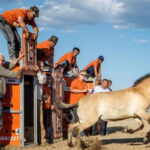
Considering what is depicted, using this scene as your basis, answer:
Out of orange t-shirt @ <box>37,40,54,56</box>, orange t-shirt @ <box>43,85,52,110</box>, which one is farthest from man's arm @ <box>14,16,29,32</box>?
orange t-shirt @ <box>43,85,52,110</box>

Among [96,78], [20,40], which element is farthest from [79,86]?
[20,40]

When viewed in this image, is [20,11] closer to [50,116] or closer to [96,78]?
[50,116]

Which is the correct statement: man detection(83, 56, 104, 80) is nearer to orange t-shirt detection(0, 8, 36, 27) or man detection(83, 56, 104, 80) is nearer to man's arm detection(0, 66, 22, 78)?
orange t-shirt detection(0, 8, 36, 27)

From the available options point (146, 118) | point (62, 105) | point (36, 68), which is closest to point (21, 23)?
point (36, 68)

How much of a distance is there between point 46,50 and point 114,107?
298 centimetres

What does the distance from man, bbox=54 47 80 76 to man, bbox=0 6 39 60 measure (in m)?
2.70

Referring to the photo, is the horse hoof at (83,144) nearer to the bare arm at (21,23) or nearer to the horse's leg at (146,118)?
the horse's leg at (146,118)

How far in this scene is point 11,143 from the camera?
13305mm

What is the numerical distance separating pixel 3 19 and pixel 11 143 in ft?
11.9

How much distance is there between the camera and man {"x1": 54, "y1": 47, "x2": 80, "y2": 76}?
54.3 ft

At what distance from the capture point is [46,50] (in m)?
15.1

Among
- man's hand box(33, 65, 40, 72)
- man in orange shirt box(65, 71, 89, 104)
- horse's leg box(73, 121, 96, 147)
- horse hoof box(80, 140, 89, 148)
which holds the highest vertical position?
man's hand box(33, 65, 40, 72)

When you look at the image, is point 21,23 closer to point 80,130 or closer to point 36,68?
point 36,68

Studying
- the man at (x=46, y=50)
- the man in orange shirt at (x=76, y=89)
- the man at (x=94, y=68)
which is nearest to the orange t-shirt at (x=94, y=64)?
the man at (x=94, y=68)
